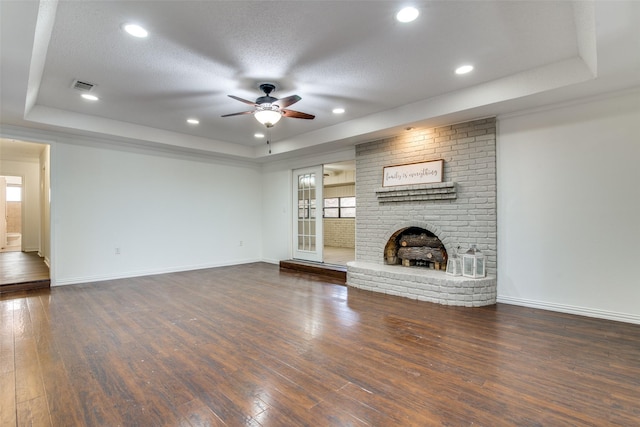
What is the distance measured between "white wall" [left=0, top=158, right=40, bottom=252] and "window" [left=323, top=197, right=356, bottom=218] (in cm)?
876

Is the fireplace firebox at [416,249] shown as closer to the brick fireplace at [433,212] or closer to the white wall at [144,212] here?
the brick fireplace at [433,212]

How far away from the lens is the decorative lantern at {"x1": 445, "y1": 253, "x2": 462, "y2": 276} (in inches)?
166

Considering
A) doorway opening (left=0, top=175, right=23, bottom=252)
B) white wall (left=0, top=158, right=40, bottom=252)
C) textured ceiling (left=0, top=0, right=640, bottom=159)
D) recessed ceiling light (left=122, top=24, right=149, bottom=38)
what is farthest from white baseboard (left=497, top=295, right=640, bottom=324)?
doorway opening (left=0, top=175, right=23, bottom=252)

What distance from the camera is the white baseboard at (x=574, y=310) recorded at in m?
3.32

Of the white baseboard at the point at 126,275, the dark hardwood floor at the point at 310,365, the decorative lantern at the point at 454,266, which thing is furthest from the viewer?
the white baseboard at the point at 126,275

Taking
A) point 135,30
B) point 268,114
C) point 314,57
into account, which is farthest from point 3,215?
point 314,57

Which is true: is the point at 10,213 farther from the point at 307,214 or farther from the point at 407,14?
the point at 407,14

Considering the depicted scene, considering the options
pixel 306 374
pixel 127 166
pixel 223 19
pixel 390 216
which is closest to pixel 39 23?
pixel 223 19

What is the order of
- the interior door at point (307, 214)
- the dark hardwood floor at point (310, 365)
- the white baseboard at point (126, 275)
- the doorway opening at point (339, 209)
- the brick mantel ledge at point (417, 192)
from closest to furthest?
the dark hardwood floor at point (310, 365) → the brick mantel ledge at point (417, 192) → the white baseboard at point (126, 275) → the interior door at point (307, 214) → the doorway opening at point (339, 209)

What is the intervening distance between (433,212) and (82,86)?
5082 mm

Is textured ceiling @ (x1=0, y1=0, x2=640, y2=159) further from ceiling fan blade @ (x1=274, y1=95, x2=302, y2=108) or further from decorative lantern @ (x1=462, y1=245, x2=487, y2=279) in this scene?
decorative lantern @ (x1=462, y1=245, x2=487, y2=279)

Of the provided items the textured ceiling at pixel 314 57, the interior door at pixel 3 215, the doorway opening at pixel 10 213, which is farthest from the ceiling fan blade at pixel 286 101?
the interior door at pixel 3 215

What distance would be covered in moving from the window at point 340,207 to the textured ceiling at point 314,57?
17.5 ft

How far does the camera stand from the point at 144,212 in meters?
5.97
